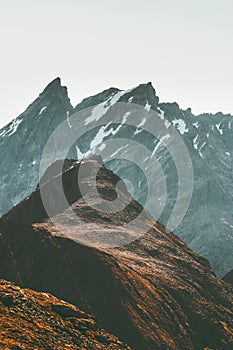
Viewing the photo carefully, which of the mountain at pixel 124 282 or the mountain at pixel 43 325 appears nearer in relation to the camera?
the mountain at pixel 43 325

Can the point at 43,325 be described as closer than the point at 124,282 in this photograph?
Yes

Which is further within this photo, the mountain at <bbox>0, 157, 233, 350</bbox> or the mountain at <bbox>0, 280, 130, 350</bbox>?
the mountain at <bbox>0, 157, 233, 350</bbox>

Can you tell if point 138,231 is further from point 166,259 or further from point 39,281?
point 39,281

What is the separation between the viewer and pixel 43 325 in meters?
94.5

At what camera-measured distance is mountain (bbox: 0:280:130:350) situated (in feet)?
284

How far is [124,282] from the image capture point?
130m

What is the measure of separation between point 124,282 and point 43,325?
37.7 m

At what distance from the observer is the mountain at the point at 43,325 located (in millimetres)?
86625

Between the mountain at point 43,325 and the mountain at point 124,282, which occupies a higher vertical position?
the mountain at point 124,282

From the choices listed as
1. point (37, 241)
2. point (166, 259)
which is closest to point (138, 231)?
point (166, 259)

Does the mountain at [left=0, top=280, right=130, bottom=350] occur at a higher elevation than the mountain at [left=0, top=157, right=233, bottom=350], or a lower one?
lower

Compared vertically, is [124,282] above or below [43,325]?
above

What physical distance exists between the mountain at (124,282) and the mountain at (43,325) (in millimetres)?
13691

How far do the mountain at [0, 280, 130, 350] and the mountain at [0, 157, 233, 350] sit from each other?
1369 cm
